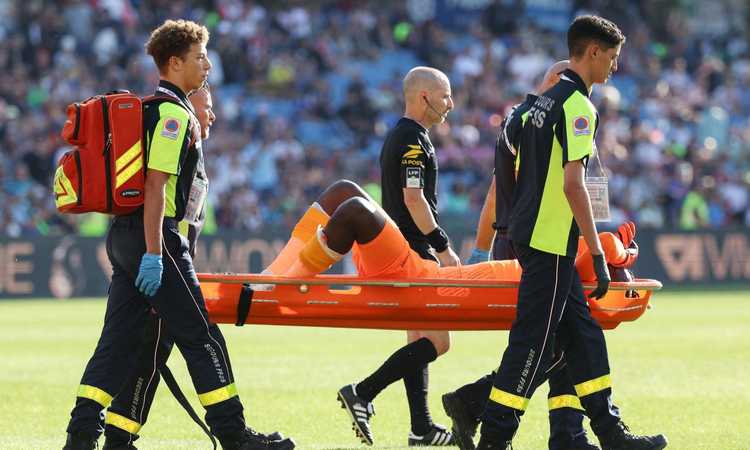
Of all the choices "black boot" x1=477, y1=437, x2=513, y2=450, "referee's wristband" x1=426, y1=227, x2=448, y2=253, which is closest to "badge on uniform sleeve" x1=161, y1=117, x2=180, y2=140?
"referee's wristband" x1=426, y1=227, x2=448, y2=253

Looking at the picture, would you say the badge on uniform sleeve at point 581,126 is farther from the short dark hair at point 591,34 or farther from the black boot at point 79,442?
the black boot at point 79,442

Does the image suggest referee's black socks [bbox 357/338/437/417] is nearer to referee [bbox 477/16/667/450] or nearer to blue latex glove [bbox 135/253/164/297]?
referee [bbox 477/16/667/450]

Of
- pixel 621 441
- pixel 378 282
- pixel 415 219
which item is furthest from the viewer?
pixel 415 219

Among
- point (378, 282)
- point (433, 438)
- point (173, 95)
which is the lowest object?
point (433, 438)

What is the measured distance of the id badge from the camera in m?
7.10

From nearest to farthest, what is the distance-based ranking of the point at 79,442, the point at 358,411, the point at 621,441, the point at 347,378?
the point at 79,442
the point at 621,441
the point at 358,411
the point at 347,378

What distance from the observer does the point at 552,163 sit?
6.88 meters

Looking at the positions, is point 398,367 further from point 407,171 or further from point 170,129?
point 170,129

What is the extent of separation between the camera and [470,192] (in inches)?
1045

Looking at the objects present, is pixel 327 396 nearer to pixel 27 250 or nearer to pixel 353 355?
pixel 353 355

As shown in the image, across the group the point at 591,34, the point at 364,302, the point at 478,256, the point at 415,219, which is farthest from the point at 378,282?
the point at 591,34

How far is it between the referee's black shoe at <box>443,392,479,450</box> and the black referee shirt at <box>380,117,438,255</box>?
1136 millimetres

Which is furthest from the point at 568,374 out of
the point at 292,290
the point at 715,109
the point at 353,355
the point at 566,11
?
the point at 566,11

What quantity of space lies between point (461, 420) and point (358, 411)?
0.68 metres
